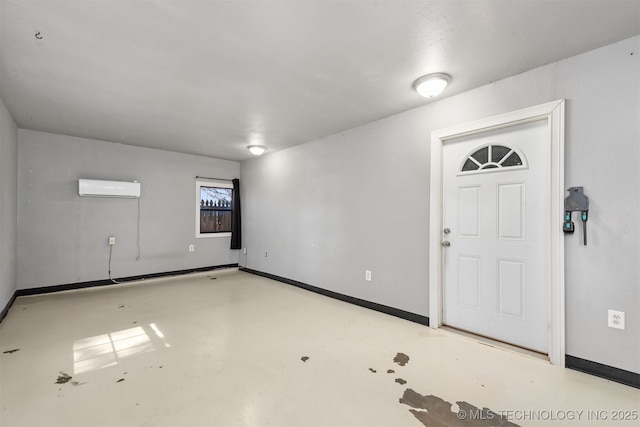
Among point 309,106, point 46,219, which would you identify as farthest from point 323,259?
point 46,219

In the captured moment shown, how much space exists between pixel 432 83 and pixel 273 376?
8.99ft

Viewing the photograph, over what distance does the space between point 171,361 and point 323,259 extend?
2422 mm

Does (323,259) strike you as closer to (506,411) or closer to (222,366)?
(222,366)

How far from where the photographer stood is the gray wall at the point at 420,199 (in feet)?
6.45

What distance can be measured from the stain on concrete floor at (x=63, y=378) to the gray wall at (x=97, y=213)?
9.93 ft

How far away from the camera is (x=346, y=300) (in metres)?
3.89

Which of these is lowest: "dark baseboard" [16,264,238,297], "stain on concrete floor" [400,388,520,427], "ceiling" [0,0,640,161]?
"stain on concrete floor" [400,388,520,427]

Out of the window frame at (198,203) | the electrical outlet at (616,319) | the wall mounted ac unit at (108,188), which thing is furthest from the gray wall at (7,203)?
the electrical outlet at (616,319)

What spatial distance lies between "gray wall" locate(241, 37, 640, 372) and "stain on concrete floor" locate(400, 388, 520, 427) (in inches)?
43.3

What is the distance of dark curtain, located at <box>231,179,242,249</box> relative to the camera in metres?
6.07

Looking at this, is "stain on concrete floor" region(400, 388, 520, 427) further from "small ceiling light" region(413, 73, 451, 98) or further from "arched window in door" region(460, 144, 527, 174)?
"small ceiling light" region(413, 73, 451, 98)

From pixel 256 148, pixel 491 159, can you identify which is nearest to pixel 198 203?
pixel 256 148

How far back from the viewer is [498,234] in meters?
2.62

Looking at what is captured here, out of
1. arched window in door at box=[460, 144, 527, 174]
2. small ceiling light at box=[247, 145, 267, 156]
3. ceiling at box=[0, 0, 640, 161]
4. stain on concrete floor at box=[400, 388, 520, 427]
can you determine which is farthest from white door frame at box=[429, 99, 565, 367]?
small ceiling light at box=[247, 145, 267, 156]
